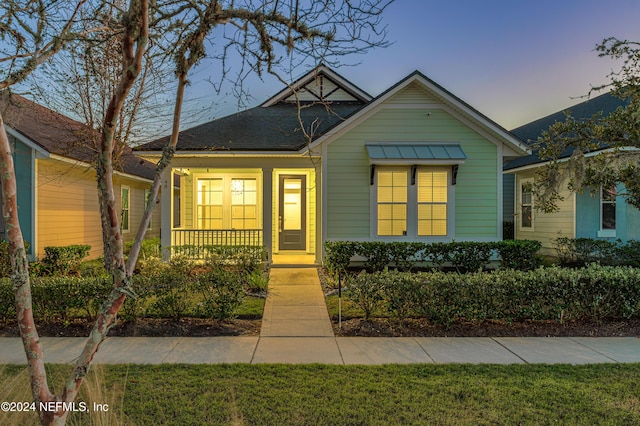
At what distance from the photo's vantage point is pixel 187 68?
2.34m

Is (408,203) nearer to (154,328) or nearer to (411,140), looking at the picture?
(411,140)

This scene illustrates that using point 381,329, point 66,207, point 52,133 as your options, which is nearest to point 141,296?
point 381,329

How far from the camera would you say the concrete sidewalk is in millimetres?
4672

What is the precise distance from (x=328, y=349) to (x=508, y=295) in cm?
→ 316

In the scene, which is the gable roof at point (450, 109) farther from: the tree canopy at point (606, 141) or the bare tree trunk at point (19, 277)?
the bare tree trunk at point (19, 277)

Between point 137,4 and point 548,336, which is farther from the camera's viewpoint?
point 548,336

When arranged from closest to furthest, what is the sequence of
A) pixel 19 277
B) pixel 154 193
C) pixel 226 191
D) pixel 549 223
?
pixel 19 277, pixel 154 193, pixel 226 191, pixel 549 223

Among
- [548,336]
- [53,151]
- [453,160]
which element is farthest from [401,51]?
[53,151]

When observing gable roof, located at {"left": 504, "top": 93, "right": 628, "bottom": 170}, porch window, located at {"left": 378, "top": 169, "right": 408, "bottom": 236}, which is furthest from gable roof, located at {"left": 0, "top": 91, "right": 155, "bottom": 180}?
gable roof, located at {"left": 504, "top": 93, "right": 628, "bottom": 170}

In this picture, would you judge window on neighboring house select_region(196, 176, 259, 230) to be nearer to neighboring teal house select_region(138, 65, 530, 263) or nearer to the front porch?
the front porch

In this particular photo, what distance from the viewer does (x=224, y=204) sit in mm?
12227

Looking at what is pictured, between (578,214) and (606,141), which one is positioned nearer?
(606,141)

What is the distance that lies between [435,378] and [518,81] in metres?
12.9

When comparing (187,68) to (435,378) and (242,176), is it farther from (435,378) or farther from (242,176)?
(242,176)
